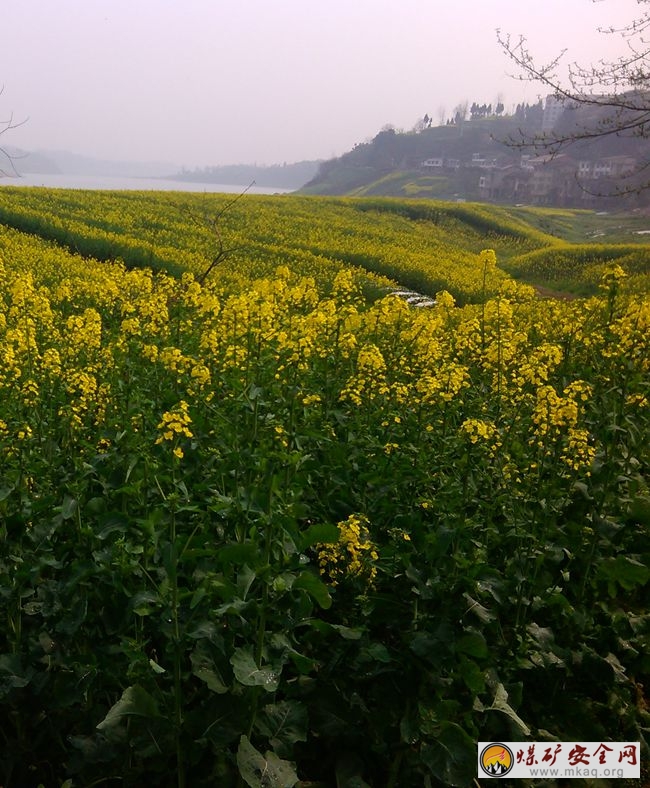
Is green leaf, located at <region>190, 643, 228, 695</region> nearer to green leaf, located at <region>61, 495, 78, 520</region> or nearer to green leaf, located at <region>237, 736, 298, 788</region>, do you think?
green leaf, located at <region>237, 736, 298, 788</region>

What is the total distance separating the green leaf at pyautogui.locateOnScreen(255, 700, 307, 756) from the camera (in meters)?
2.81

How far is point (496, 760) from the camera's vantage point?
3184 millimetres

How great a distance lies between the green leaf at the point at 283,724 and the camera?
2.81m

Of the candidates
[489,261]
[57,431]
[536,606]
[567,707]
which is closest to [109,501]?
[57,431]

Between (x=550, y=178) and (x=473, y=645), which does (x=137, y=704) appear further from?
(x=550, y=178)

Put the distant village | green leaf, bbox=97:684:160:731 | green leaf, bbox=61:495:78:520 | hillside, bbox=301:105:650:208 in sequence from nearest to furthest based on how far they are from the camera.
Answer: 1. green leaf, bbox=97:684:160:731
2. green leaf, bbox=61:495:78:520
3. the distant village
4. hillside, bbox=301:105:650:208

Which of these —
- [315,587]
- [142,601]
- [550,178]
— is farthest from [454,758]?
[550,178]

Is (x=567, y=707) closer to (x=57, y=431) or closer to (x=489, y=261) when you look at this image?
(x=57, y=431)

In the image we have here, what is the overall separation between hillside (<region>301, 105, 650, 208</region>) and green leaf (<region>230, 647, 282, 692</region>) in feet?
212

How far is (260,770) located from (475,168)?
405 ft

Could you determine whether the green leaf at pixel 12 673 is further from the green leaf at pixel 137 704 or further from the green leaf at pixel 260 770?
the green leaf at pixel 260 770

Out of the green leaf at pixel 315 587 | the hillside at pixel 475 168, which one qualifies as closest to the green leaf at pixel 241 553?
the green leaf at pixel 315 587

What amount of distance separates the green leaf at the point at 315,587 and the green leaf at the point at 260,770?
0.60 m

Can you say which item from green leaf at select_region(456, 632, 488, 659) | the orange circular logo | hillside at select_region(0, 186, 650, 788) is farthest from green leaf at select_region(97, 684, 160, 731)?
the orange circular logo
